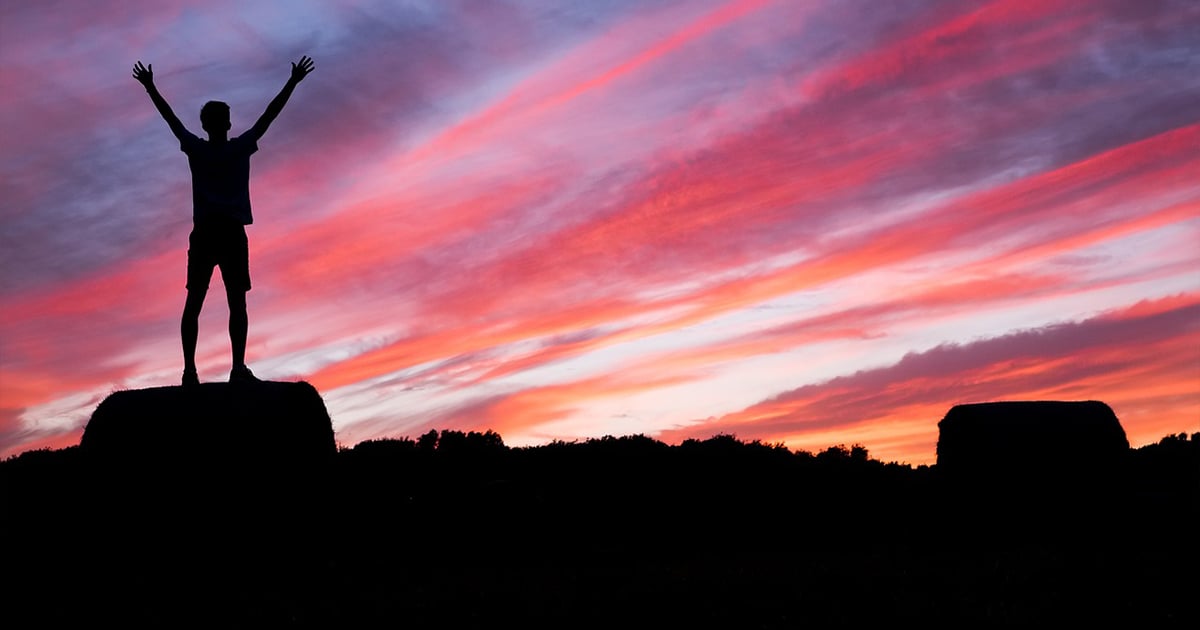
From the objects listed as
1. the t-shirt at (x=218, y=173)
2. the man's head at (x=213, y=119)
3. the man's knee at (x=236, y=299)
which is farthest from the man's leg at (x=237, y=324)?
the man's head at (x=213, y=119)

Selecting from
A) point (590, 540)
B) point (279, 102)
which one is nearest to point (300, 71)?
point (279, 102)

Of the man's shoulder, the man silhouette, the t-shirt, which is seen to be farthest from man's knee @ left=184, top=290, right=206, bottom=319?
the man's shoulder

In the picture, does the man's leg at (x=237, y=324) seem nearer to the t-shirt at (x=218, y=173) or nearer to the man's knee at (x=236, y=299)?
the man's knee at (x=236, y=299)

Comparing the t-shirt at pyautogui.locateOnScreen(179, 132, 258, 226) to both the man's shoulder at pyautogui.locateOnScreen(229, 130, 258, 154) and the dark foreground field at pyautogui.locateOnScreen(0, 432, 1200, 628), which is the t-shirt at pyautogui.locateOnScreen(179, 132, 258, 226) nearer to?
the man's shoulder at pyautogui.locateOnScreen(229, 130, 258, 154)

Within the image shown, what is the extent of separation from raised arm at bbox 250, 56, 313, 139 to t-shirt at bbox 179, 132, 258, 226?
113 millimetres

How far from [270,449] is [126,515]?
4.73 feet

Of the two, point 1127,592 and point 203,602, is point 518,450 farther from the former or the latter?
point 1127,592

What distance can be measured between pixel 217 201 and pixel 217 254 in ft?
1.82

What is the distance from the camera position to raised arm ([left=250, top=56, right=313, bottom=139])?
12.5 m

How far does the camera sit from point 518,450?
862 inches

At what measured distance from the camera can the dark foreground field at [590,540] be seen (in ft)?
30.9

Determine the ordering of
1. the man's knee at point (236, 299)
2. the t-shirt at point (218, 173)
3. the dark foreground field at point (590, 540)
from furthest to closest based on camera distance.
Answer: the man's knee at point (236, 299), the t-shirt at point (218, 173), the dark foreground field at point (590, 540)

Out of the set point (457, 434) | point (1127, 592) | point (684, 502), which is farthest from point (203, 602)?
point (457, 434)

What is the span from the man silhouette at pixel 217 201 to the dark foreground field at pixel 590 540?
65.6 inches
